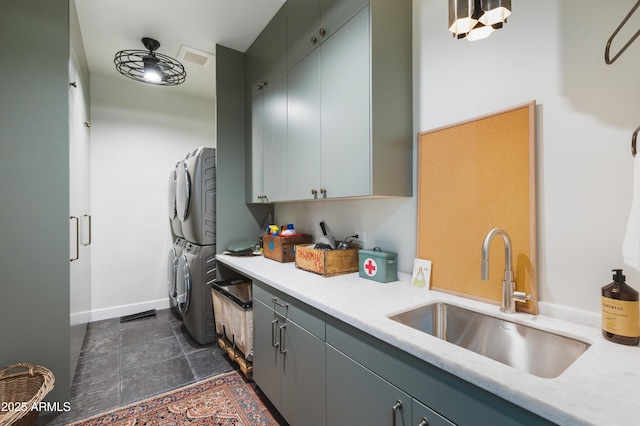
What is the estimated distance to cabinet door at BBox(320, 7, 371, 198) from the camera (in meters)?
1.52

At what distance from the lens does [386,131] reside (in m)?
1.54

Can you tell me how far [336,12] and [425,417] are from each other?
2.00 meters

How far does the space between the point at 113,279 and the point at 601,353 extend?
4.17 m

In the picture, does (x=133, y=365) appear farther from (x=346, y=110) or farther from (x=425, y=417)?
(x=346, y=110)

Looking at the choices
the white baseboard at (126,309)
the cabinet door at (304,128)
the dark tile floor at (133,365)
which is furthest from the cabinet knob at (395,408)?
the white baseboard at (126,309)

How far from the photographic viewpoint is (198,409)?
6.02 feet

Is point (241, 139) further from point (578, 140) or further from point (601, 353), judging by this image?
point (601, 353)

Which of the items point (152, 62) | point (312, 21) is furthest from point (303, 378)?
point (152, 62)

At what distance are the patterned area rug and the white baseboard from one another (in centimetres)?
189

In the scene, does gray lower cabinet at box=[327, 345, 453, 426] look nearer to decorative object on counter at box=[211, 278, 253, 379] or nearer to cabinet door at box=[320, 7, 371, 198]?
cabinet door at box=[320, 7, 371, 198]

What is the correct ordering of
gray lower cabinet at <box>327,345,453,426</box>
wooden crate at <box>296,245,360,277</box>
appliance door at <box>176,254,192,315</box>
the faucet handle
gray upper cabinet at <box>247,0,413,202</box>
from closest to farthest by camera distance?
gray lower cabinet at <box>327,345,453,426</box>
the faucet handle
gray upper cabinet at <box>247,0,413,202</box>
wooden crate at <box>296,245,360,277</box>
appliance door at <box>176,254,192,315</box>

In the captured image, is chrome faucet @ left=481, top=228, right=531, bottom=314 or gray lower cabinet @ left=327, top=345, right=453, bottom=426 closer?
gray lower cabinet @ left=327, top=345, right=453, bottom=426

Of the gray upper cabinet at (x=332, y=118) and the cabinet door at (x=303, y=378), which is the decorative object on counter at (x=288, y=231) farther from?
the cabinet door at (x=303, y=378)

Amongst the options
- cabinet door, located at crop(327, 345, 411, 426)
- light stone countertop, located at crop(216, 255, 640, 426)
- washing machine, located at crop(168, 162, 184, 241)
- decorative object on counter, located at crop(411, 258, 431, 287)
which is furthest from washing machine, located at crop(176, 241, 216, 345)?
decorative object on counter, located at crop(411, 258, 431, 287)
